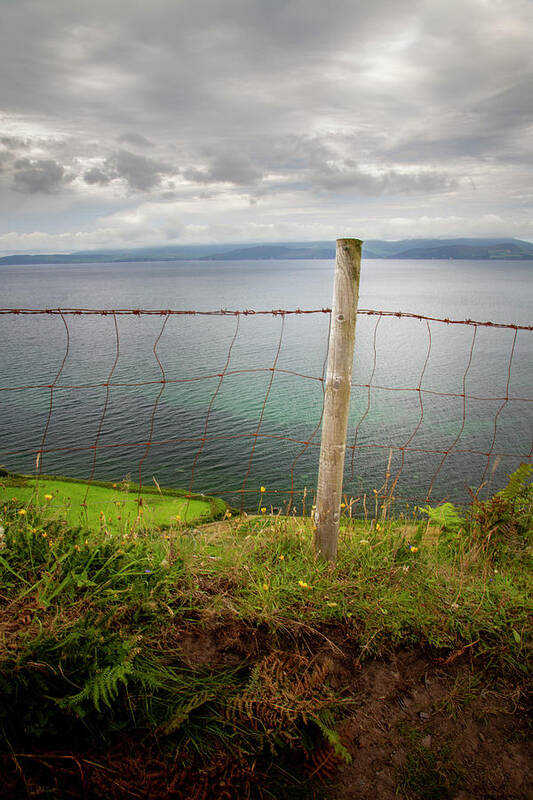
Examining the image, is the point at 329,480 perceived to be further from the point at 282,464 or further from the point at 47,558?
the point at 282,464

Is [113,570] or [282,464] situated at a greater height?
[113,570]

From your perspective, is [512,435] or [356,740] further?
[512,435]

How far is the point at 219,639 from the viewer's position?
9.48 ft

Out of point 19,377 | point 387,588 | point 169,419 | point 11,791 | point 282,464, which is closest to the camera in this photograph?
point 11,791

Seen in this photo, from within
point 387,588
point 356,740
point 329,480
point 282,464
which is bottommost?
point 282,464

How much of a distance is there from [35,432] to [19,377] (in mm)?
6569

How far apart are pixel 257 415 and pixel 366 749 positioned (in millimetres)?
12463

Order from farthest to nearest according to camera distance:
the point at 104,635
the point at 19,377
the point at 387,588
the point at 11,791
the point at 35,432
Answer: the point at 19,377 < the point at 35,432 < the point at 387,588 < the point at 104,635 < the point at 11,791

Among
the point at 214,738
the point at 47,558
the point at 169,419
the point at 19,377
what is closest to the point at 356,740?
the point at 214,738

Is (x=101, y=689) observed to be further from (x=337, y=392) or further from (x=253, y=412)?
(x=253, y=412)

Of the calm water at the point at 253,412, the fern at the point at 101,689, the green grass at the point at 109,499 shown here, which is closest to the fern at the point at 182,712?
the fern at the point at 101,689

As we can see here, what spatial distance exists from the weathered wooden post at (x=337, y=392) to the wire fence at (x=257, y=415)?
767 mm

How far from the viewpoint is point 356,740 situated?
249 centimetres

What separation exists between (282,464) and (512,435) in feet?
22.9
